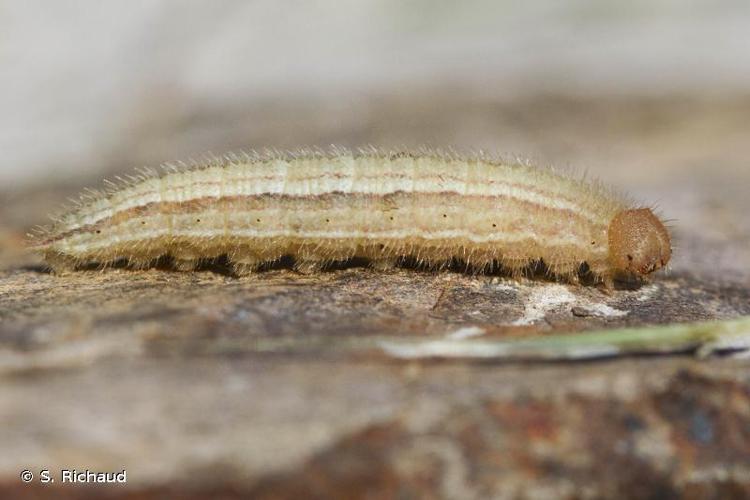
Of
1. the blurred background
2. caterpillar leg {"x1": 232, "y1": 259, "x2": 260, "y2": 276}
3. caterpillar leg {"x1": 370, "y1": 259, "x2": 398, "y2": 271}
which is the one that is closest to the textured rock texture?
caterpillar leg {"x1": 232, "y1": 259, "x2": 260, "y2": 276}

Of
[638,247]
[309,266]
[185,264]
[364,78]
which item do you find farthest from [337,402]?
[364,78]

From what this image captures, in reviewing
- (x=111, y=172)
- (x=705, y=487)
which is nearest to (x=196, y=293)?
(x=705, y=487)

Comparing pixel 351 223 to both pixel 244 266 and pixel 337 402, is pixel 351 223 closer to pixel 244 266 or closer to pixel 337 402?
pixel 244 266

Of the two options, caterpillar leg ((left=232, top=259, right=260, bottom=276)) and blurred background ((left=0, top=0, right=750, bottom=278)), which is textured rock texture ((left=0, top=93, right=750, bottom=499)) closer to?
caterpillar leg ((left=232, top=259, right=260, bottom=276))

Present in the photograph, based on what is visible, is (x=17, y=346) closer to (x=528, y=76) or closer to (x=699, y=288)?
(x=699, y=288)

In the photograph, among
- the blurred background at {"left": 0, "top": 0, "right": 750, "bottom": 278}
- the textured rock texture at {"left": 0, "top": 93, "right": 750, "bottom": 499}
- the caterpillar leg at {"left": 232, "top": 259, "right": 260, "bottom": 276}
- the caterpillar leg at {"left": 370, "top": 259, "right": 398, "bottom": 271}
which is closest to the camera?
the textured rock texture at {"left": 0, "top": 93, "right": 750, "bottom": 499}

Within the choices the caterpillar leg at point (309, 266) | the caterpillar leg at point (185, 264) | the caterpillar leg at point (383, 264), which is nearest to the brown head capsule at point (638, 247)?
the caterpillar leg at point (383, 264)
